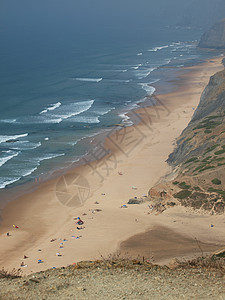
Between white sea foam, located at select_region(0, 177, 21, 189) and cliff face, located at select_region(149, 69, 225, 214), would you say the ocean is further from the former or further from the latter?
cliff face, located at select_region(149, 69, 225, 214)

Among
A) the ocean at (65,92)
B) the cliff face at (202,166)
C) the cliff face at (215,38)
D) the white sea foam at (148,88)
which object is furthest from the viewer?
the cliff face at (215,38)

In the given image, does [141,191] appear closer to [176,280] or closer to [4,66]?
[176,280]

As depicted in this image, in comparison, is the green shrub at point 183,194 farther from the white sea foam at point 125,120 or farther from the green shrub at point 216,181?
the white sea foam at point 125,120

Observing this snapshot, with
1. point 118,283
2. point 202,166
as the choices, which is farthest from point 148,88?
point 118,283

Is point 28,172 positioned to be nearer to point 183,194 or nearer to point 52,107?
point 183,194

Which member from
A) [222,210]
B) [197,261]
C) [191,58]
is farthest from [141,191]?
[191,58]

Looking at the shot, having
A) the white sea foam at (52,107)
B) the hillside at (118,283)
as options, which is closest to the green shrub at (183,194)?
the hillside at (118,283)
